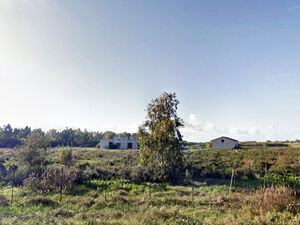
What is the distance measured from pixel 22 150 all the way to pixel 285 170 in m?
21.3

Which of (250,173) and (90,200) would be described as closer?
(90,200)

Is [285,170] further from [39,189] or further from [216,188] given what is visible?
[39,189]

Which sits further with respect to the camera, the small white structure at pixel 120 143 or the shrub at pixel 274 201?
the small white structure at pixel 120 143

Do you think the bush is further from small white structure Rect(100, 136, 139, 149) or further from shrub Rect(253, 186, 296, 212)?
small white structure Rect(100, 136, 139, 149)

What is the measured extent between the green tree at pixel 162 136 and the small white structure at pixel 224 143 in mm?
30798

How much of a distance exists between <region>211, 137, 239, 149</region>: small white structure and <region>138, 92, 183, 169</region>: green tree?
1213 inches

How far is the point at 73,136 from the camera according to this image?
58250 millimetres

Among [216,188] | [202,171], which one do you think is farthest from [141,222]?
[202,171]

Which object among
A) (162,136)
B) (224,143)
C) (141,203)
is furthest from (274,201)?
(224,143)

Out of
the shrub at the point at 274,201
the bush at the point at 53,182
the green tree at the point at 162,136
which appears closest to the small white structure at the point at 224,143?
the green tree at the point at 162,136

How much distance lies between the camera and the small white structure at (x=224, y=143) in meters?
40.9

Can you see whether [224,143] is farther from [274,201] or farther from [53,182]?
[53,182]

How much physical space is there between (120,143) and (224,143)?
23.8 m

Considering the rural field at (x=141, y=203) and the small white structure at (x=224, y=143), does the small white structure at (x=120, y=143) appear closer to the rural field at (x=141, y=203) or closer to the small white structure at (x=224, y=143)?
the small white structure at (x=224, y=143)
